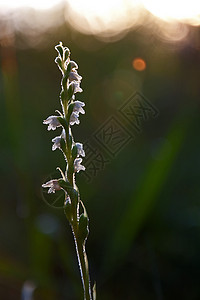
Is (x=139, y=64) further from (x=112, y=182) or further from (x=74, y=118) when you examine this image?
(x=74, y=118)

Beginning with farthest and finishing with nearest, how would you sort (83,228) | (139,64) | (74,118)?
(139,64) → (74,118) → (83,228)

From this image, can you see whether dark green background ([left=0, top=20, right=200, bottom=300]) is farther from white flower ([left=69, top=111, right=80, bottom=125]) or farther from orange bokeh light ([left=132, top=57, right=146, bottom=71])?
white flower ([left=69, top=111, right=80, bottom=125])

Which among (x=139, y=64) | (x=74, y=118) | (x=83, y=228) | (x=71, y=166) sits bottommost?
(x=83, y=228)

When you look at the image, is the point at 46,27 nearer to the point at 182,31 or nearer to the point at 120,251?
the point at 182,31

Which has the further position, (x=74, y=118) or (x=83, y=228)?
(x=74, y=118)

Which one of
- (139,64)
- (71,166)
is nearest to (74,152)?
(71,166)

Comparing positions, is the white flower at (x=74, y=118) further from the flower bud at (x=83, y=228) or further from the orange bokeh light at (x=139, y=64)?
the orange bokeh light at (x=139, y=64)

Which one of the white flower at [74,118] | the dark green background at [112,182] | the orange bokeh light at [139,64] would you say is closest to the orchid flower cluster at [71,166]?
the white flower at [74,118]
